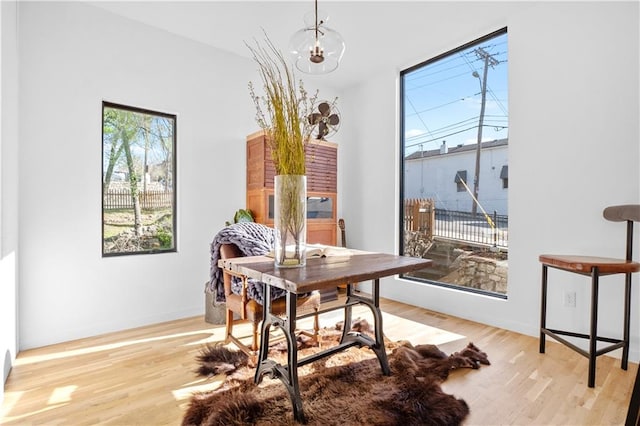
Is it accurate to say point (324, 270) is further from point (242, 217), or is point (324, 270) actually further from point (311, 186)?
point (311, 186)

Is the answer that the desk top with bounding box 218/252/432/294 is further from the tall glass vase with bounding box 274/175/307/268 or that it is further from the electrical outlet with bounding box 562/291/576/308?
the electrical outlet with bounding box 562/291/576/308

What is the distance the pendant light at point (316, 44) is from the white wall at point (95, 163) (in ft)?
5.37

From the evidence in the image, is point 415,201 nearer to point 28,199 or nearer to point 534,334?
point 534,334

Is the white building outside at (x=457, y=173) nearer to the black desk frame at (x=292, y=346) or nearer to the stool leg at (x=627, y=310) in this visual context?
the stool leg at (x=627, y=310)

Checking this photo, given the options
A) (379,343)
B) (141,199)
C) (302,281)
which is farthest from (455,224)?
(141,199)

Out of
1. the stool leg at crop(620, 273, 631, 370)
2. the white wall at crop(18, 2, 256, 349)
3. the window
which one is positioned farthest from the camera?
the window

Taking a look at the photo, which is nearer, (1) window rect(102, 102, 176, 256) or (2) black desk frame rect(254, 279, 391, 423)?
(2) black desk frame rect(254, 279, 391, 423)

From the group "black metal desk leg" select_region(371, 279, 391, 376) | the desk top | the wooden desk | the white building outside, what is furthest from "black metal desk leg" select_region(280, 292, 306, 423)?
the white building outside

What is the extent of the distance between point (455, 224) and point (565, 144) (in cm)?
121

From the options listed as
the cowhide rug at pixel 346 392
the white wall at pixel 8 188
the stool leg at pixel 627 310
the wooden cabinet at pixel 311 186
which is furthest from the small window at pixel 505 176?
the white wall at pixel 8 188

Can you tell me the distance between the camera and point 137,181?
314cm

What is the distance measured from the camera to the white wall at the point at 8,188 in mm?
2029

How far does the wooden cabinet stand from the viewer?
340cm

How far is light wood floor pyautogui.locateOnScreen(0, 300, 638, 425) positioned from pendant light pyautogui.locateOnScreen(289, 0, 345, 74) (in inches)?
83.7
